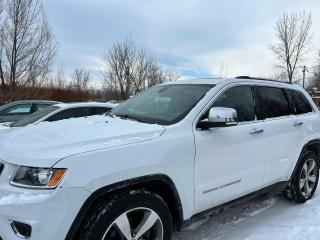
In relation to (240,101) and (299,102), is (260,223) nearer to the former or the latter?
(240,101)

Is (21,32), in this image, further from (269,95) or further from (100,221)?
(100,221)

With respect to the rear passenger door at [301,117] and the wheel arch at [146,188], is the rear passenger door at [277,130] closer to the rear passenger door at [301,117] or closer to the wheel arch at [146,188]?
the rear passenger door at [301,117]

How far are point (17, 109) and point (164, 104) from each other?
8.05 meters

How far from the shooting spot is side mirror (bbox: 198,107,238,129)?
3.62 meters

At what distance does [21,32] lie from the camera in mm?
18594

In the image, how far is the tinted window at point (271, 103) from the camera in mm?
4672

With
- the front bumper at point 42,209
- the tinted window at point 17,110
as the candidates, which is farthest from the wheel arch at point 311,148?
the tinted window at point 17,110

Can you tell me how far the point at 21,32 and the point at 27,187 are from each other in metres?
17.4

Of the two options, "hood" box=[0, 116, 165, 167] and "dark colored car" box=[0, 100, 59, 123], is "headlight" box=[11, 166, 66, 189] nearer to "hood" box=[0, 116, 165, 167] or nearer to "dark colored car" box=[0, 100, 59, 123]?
"hood" box=[0, 116, 165, 167]

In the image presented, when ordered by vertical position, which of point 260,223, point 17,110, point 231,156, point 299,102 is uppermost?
point 299,102

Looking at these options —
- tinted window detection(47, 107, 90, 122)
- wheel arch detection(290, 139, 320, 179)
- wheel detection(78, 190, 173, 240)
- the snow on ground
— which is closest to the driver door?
the snow on ground

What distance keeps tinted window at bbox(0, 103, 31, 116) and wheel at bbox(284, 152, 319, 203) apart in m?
7.95

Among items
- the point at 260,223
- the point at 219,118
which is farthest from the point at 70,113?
the point at 219,118

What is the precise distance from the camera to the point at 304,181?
558 centimetres
